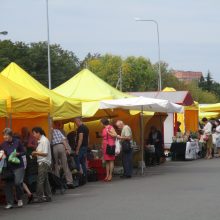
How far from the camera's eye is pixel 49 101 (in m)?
15.2

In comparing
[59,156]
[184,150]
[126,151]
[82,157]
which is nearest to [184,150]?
[184,150]

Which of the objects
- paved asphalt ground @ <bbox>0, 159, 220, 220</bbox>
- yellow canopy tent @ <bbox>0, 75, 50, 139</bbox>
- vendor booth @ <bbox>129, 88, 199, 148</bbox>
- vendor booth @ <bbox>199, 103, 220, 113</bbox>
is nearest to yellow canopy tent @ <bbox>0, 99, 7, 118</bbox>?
yellow canopy tent @ <bbox>0, 75, 50, 139</bbox>

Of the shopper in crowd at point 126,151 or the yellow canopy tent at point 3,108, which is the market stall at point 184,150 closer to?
the shopper in crowd at point 126,151

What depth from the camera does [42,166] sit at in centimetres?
1341

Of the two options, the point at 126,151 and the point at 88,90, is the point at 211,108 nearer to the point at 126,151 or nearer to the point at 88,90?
the point at 88,90

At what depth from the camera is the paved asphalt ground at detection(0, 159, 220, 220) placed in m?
10.9

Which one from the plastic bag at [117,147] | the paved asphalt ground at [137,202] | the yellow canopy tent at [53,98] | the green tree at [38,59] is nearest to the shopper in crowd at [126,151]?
the plastic bag at [117,147]

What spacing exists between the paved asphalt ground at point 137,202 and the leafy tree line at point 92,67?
5436 cm

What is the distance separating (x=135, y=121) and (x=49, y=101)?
32.7 ft

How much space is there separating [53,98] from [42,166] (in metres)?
3.68

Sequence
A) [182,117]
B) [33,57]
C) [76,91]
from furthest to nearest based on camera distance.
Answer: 1. [33,57]
2. [182,117]
3. [76,91]

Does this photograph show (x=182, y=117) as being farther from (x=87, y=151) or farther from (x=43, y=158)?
(x=43, y=158)

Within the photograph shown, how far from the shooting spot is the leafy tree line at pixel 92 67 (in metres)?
78.4

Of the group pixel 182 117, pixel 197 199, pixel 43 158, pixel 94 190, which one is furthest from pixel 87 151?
pixel 182 117
